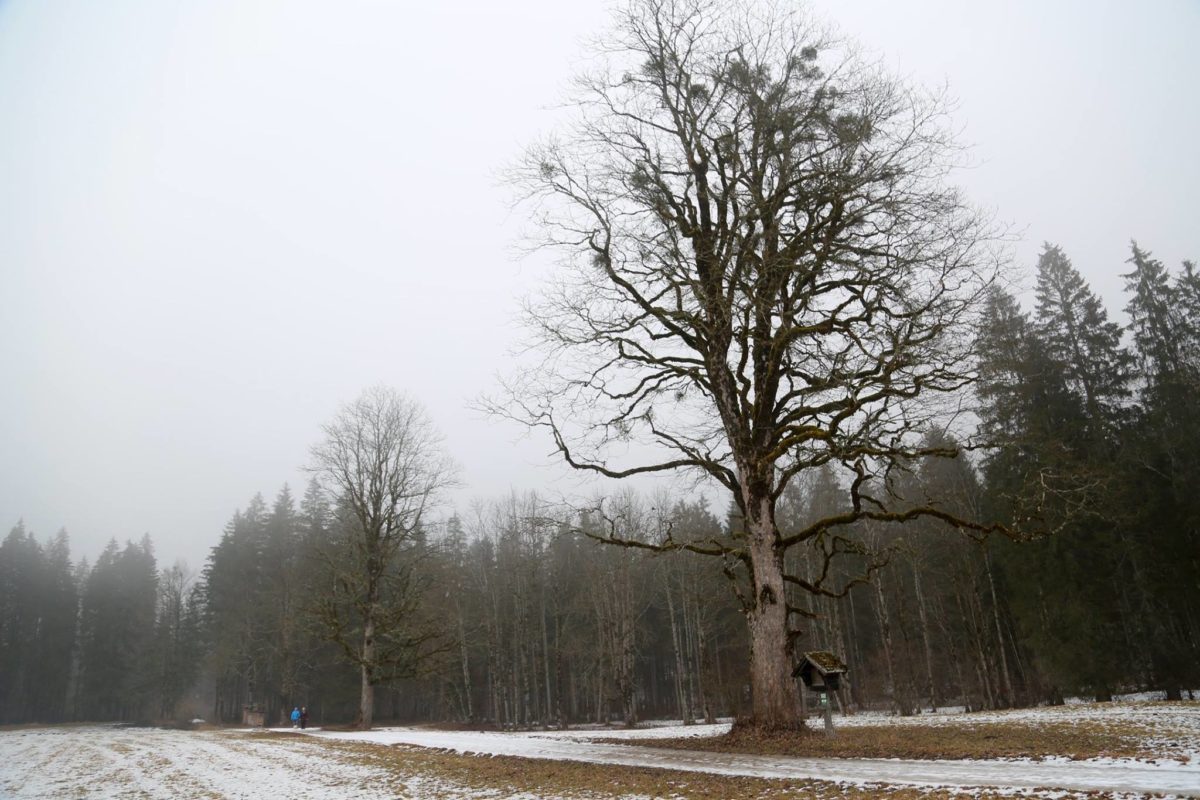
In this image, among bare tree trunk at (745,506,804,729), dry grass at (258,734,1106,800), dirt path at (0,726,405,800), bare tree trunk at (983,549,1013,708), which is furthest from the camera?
bare tree trunk at (983,549,1013,708)

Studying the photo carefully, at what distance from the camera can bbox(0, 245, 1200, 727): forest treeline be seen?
2395 centimetres

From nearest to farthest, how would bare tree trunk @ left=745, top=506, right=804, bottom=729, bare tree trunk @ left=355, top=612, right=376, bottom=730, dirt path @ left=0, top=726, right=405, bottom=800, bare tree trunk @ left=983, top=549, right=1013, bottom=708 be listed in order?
dirt path @ left=0, top=726, right=405, bottom=800 < bare tree trunk @ left=745, top=506, right=804, bottom=729 < bare tree trunk @ left=983, top=549, right=1013, bottom=708 < bare tree trunk @ left=355, top=612, right=376, bottom=730

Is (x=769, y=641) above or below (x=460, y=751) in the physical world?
above

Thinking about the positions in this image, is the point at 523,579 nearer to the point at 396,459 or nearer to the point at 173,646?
the point at 396,459

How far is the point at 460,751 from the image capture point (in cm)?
1606

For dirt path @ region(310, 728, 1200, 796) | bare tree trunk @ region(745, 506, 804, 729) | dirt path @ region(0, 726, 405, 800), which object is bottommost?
dirt path @ region(0, 726, 405, 800)

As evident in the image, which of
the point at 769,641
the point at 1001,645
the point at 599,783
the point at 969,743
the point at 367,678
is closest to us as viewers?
the point at 599,783

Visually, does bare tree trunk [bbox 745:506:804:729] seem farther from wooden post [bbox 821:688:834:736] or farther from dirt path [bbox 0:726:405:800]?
dirt path [bbox 0:726:405:800]

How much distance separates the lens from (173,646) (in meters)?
59.4

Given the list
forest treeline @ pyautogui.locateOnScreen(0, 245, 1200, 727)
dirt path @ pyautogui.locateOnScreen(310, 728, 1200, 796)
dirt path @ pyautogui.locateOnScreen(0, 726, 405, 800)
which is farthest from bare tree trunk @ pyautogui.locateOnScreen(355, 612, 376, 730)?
dirt path @ pyautogui.locateOnScreen(310, 728, 1200, 796)

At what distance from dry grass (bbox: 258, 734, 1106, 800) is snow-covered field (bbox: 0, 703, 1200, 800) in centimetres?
25

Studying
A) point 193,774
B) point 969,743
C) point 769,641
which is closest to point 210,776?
point 193,774

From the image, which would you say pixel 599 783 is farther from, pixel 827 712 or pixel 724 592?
pixel 724 592

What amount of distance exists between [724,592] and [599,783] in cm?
2475
